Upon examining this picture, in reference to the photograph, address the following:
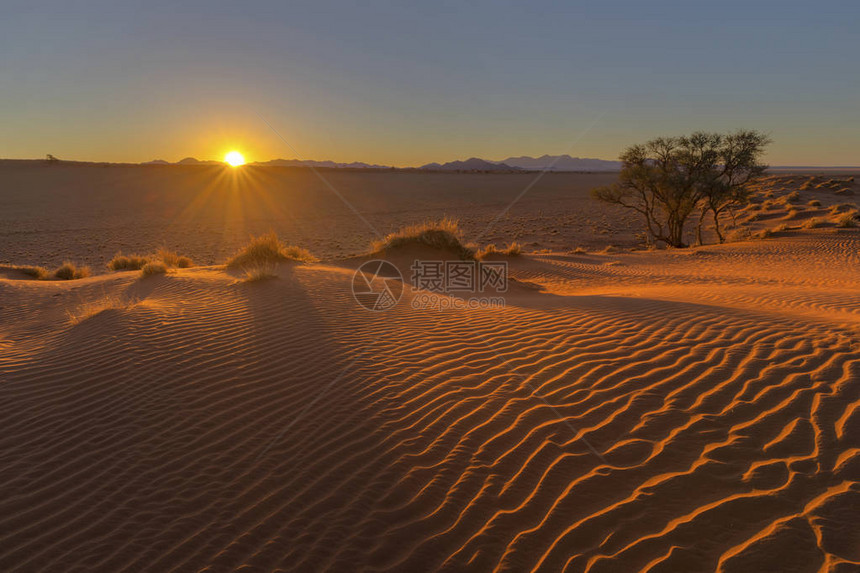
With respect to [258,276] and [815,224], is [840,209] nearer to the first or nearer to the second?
[815,224]

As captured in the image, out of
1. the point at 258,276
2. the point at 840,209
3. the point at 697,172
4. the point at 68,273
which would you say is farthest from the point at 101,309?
the point at 840,209

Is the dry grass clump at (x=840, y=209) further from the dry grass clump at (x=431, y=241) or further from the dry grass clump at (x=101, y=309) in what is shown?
the dry grass clump at (x=101, y=309)

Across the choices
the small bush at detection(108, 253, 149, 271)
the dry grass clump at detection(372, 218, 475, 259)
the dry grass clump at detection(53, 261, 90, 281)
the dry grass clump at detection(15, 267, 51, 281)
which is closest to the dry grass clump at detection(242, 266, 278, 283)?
the dry grass clump at detection(372, 218, 475, 259)

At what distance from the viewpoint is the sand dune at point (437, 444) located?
245cm

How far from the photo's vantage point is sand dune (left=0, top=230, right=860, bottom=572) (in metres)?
2.45

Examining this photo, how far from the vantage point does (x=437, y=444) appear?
3383 millimetres

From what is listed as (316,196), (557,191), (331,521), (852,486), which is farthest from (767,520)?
(557,191)

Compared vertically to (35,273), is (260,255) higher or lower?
higher

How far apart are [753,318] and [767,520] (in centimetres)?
428

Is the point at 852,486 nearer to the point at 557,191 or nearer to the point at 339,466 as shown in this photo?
the point at 339,466

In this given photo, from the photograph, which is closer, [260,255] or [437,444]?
[437,444]

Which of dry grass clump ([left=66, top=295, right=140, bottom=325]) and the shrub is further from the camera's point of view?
the shrub

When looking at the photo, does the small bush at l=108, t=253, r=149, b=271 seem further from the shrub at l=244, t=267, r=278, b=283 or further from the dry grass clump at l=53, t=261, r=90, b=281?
the shrub at l=244, t=267, r=278, b=283

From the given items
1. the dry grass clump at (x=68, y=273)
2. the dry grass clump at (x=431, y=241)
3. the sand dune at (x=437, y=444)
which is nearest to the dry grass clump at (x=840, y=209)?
the dry grass clump at (x=431, y=241)
